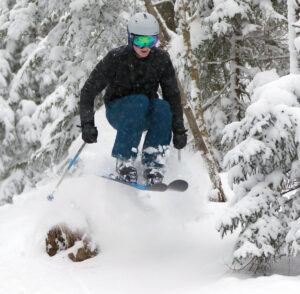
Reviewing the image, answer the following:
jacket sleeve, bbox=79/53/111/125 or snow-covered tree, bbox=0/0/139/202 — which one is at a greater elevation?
jacket sleeve, bbox=79/53/111/125

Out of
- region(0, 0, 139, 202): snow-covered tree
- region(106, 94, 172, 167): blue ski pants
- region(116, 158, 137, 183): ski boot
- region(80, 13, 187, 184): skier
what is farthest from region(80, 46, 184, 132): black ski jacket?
region(0, 0, 139, 202): snow-covered tree

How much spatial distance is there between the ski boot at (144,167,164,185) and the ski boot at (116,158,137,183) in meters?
0.19

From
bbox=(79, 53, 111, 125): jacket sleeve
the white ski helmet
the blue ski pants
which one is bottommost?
the blue ski pants

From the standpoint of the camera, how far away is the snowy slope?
3.97m

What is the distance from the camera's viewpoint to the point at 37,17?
12.5m

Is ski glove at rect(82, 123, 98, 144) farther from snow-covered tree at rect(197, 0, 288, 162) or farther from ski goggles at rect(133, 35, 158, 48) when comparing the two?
snow-covered tree at rect(197, 0, 288, 162)

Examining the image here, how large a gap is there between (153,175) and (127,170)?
1.06ft

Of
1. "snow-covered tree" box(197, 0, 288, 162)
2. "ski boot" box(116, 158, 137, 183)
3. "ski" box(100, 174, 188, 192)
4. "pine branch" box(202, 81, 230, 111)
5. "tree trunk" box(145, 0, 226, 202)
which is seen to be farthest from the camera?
"pine branch" box(202, 81, 230, 111)

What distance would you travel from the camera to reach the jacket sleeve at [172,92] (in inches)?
202

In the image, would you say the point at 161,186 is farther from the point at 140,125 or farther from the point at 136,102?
the point at 136,102

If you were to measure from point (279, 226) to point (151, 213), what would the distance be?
251 centimetres

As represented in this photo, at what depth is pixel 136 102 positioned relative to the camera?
4.76 meters

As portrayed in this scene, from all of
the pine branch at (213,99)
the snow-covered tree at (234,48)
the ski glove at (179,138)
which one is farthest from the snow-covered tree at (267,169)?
the pine branch at (213,99)

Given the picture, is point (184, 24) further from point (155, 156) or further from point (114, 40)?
point (155, 156)
